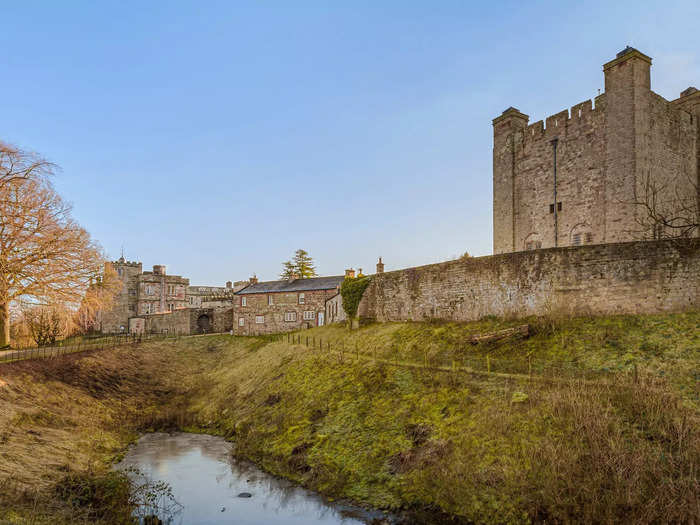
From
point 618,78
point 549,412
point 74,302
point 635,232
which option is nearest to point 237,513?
point 549,412

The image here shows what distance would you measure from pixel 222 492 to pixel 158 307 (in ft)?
169

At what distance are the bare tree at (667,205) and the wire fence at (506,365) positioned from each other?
11295 millimetres

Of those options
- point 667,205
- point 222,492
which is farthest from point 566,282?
point 222,492

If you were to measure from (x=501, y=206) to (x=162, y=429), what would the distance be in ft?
83.1

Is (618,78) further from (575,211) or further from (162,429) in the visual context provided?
(162,429)

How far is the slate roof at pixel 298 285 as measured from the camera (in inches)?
1774

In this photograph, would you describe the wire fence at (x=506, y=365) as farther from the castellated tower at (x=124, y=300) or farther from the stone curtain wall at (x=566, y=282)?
the castellated tower at (x=124, y=300)

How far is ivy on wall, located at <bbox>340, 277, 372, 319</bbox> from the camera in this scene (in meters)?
32.8

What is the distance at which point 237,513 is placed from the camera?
44.7ft

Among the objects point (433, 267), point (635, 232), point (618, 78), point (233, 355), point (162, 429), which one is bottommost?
point (162, 429)

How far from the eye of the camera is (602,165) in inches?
948

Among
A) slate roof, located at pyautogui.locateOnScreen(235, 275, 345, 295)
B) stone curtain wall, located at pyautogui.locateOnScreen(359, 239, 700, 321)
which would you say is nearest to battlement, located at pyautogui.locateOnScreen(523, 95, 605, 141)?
stone curtain wall, located at pyautogui.locateOnScreen(359, 239, 700, 321)

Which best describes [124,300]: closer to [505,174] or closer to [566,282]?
[505,174]

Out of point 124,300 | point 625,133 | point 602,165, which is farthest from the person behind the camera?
point 124,300
